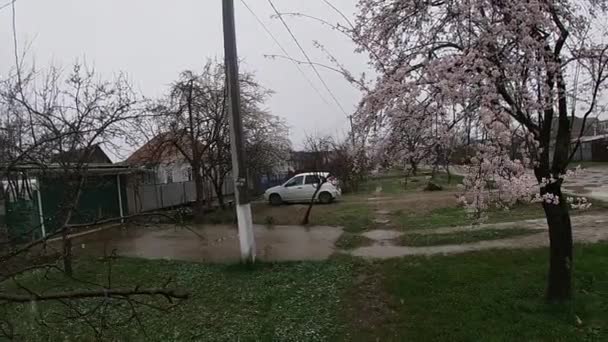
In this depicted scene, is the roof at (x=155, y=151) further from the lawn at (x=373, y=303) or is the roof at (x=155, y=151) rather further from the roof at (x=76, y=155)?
the roof at (x=76, y=155)

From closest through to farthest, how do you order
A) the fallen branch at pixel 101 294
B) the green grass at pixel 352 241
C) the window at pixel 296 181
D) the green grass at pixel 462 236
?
the fallen branch at pixel 101 294 → the green grass at pixel 462 236 → the green grass at pixel 352 241 → the window at pixel 296 181

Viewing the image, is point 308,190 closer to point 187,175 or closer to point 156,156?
point 156,156

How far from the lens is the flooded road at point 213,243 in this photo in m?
9.54

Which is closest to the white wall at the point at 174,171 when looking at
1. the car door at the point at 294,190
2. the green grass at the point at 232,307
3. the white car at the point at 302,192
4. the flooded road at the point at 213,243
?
the white car at the point at 302,192

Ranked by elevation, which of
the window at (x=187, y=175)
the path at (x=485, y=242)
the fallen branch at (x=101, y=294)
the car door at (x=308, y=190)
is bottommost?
the path at (x=485, y=242)

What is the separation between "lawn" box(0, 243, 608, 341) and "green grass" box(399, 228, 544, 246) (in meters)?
1.29

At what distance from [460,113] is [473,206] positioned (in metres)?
1.11

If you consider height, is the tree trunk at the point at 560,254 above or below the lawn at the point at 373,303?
above

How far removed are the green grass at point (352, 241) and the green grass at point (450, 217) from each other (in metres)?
1.84

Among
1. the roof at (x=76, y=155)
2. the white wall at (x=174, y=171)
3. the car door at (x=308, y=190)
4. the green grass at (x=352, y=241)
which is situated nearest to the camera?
the roof at (x=76, y=155)

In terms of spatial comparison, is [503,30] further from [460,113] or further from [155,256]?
[155,256]

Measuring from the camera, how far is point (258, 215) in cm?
1692

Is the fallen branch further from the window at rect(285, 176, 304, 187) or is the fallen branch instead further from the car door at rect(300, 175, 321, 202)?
the window at rect(285, 176, 304, 187)

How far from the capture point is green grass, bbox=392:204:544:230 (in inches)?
482
